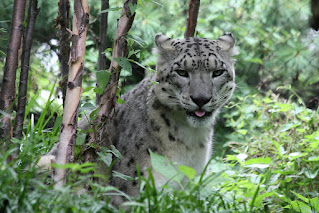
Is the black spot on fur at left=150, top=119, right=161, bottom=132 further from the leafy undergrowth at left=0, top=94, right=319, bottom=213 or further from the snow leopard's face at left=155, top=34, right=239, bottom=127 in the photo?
the leafy undergrowth at left=0, top=94, right=319, bottom=213

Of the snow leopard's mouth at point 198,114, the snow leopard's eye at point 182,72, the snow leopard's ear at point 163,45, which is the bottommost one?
the snow leopard's mouth at point 198,114

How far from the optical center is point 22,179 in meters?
2.32

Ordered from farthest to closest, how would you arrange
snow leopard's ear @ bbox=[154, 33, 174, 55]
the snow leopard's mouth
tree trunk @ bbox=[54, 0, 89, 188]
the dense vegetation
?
the dense vegetation, snow leopard's ear @ bbox=[154, 33, 174, 55], the snow leopard's mouth, tree trunk @ bbox=[54, 0, 89, 188]

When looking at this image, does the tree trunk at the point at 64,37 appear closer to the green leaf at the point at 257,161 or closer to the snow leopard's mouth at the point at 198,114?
the snow leopard's mouth at the point at 198,114

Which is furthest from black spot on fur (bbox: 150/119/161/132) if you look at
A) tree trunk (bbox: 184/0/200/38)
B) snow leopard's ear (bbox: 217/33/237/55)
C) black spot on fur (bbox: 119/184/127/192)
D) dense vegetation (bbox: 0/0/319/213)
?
tree trunk (bbox: 184/0/200/38)

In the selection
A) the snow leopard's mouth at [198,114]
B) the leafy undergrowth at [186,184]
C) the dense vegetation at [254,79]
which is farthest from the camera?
the dense vegetation at [254,79]

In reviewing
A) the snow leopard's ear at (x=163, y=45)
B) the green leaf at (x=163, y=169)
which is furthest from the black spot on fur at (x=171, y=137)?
the green leaf at (x=163, y=169)

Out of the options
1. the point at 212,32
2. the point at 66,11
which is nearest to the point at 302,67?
the point at 212,32

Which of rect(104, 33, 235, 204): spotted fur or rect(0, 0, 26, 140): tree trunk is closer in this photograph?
rect(0, 0, 26, 140): tree trunk

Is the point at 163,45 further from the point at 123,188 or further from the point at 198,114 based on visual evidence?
the point at 123,188

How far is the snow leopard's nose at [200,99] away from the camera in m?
3.53

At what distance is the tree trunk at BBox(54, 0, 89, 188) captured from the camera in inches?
107

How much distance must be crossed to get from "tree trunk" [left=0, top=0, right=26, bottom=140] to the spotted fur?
36.0 inches

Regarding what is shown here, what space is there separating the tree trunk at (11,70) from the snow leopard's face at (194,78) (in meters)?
Answer: 1.24
